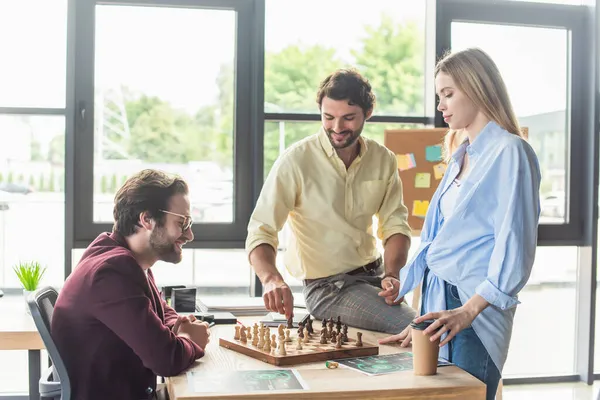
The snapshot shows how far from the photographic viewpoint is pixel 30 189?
13.4 feet

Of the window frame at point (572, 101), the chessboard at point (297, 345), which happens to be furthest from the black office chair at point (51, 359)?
the window frame at point (572, 101)

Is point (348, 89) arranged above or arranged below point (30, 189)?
above

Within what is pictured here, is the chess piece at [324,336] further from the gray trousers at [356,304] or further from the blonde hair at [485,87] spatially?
the blonde hair at [485,87]

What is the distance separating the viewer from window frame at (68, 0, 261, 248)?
406cm

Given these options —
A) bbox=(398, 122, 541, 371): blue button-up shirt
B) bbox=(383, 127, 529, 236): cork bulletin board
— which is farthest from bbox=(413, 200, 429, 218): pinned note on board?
bbox=(398, 122, 541, 371): blue button-up shirt

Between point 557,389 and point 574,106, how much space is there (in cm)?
185

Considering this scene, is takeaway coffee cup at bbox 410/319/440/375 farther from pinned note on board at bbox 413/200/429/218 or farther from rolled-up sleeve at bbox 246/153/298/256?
pinned note on board at bbox 413/200/429/218

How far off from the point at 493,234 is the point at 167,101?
105 inches

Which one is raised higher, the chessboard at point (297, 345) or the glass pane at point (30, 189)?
the glass pane at point (30, 189)

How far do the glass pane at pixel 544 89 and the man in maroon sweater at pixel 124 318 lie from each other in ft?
10.4

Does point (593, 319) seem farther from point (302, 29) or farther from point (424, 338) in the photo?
point (424, 338)

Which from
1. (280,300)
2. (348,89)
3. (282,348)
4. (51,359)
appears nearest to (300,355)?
(282,348)

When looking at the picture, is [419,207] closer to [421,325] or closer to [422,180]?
[422,180]

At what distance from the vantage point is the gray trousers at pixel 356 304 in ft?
7.88
